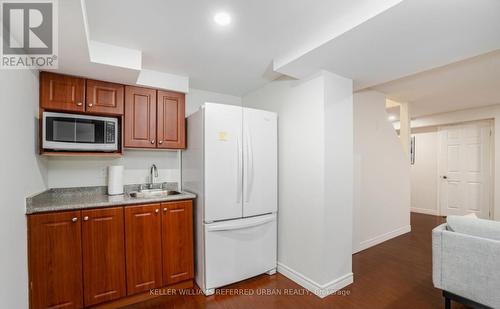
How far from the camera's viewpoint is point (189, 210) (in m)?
2.41

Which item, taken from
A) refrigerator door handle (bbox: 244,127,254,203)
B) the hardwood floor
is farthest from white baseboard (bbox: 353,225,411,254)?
refrigerator door handle (bbox: 244,127,254,203)

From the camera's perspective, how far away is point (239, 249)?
96.0 inches

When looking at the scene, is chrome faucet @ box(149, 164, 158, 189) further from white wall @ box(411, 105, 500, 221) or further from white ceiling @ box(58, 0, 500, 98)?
white wall @ box(411, 105, 500, 221)

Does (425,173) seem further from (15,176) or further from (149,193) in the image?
(15,176)

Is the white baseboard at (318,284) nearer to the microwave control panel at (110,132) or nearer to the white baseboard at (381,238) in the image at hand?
the white baseboard at (381,238)

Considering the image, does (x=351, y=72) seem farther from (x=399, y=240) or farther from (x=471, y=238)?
(x=399, y=240)

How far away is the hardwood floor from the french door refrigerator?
151 mm

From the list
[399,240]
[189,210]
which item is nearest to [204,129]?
[189,210]

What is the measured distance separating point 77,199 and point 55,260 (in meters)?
0.56

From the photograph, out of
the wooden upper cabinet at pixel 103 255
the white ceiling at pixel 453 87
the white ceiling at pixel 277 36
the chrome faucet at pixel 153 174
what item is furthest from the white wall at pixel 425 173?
the wooden upper cabinet at pixel 103 255

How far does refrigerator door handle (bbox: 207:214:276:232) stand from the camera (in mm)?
2305

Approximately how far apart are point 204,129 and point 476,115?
18.3 feet

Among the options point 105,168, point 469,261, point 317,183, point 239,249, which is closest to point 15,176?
point 105,168

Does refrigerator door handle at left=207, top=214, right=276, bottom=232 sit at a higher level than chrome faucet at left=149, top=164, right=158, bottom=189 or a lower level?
lower
